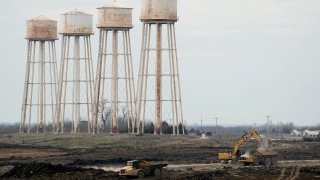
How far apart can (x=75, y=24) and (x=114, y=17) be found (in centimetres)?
843

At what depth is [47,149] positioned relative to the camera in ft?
381

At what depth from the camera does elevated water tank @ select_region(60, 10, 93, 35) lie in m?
138

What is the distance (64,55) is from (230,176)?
64.2 meters

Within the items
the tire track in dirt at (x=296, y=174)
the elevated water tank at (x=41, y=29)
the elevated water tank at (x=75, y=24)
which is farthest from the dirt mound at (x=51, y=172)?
the elevated water tank at (x=41, y=29)

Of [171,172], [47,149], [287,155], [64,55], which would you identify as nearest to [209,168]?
[171,172]

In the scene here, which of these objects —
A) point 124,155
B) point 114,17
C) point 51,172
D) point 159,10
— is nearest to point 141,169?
point 51,172

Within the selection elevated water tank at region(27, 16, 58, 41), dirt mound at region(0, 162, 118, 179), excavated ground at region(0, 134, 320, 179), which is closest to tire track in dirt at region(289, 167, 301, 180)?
excavated ground at region(0, 134, 320, 179)

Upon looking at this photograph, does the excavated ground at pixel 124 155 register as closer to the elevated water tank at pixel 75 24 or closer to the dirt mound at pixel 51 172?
the dirt mound at pixel 51 172

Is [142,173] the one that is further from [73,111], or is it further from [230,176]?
[73,111]

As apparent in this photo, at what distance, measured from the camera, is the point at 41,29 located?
144 metres

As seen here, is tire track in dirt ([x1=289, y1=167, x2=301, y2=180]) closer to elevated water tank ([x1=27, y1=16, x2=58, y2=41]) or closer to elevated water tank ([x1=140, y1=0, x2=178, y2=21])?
elevated water tank ([x1=140, y1=0, x2=178, y2=21])

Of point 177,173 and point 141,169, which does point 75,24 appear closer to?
point 177,173

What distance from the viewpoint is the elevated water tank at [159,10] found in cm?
12300

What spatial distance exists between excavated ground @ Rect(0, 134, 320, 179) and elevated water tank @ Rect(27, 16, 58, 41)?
45.4 feet
